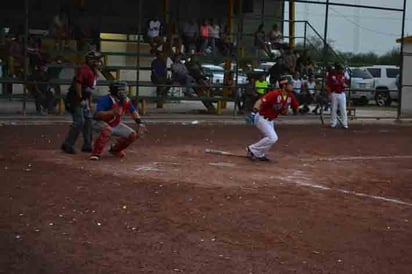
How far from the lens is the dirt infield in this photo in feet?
20.9

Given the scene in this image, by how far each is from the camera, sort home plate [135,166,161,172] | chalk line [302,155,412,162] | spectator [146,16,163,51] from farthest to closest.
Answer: spectator [146,16,163,51], chalk line [302,155,412,162], home plate [135,166,161,172]

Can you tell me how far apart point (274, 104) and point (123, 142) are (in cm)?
274

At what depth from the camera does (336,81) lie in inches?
809

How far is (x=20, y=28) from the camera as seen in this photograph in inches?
907

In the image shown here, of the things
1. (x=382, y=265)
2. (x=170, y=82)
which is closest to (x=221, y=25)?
(x=170, y=82)

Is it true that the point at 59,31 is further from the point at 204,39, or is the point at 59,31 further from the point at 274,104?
the point at 274,104

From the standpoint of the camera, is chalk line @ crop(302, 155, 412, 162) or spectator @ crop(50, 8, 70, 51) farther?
spectator @ crop(50, 8, 70, 51)

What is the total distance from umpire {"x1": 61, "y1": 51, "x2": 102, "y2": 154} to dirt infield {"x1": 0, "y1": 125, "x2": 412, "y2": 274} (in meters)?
0.45

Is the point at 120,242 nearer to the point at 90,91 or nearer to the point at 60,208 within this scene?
the point at 60,208

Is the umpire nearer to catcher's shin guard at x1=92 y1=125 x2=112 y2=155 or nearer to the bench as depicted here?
catcher's shin guard at x1=92 y1=125 x2=112 y2=155

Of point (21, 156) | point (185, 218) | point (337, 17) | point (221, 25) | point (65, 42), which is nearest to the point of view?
point (185, 218)

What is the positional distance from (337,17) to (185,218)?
114 ft

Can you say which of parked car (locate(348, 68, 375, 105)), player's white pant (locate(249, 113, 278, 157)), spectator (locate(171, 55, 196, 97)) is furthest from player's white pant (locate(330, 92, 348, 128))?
parked car (locate(348, 68, 375, 105))

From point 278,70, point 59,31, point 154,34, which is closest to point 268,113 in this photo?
point 59,31
